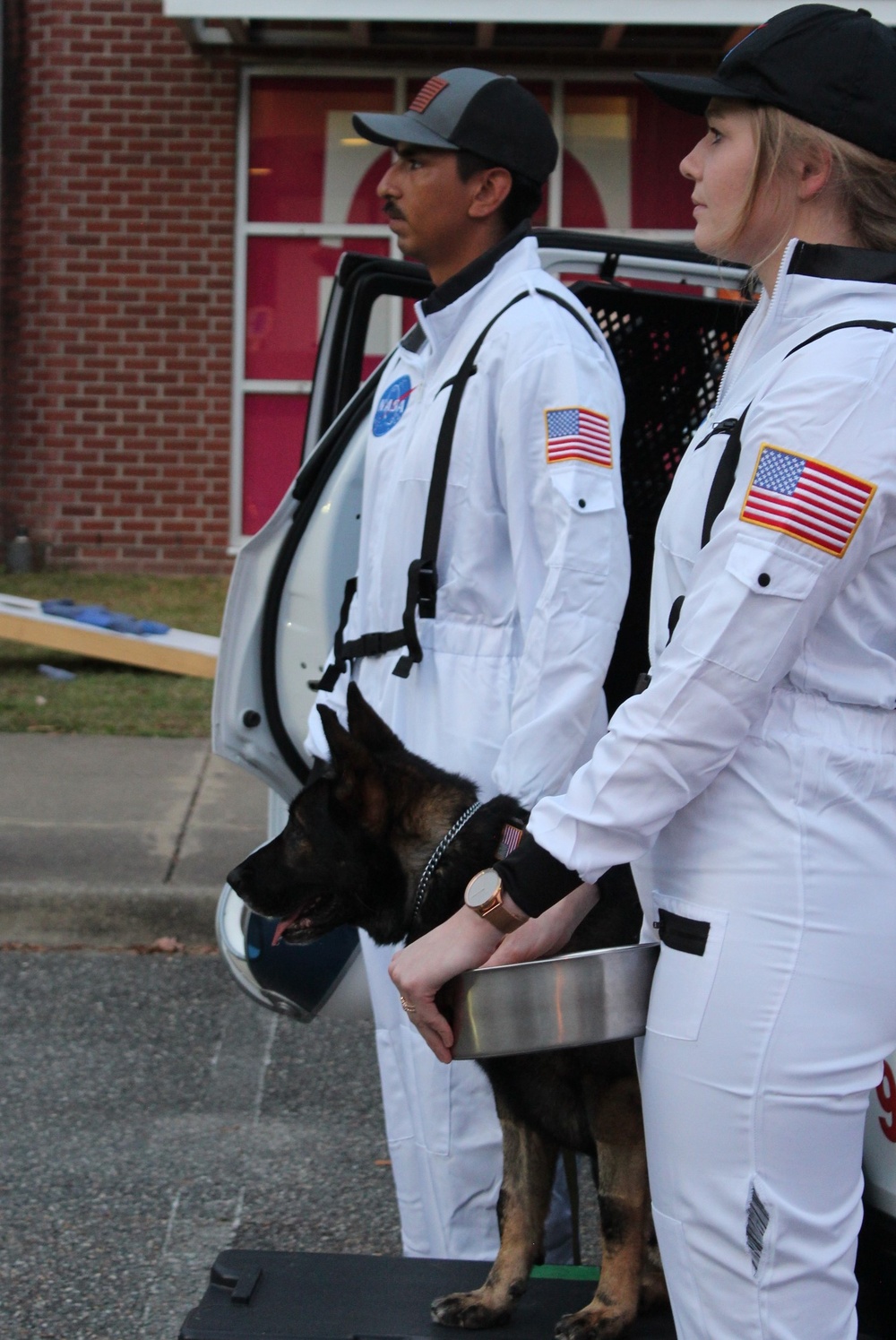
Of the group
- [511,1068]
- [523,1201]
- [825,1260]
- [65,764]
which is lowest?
[65,764]

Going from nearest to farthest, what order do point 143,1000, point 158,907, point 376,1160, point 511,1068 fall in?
point 511,1068
point 376,1160
point 143,1000
point 158,907

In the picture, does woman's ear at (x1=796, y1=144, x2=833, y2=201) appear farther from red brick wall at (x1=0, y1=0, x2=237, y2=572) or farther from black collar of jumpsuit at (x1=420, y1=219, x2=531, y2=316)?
red brick wall at (x1=0, y1=0, x2=237, y2=572)

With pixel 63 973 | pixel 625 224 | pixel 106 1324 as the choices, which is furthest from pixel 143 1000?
pixel 625 224

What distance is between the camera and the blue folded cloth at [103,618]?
8.84 metres

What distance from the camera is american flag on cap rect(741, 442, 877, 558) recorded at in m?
1.64

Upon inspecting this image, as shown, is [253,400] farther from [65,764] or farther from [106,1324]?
[106,1324]

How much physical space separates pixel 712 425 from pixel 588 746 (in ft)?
3.59

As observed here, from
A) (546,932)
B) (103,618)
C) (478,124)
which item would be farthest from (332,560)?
(103,618)

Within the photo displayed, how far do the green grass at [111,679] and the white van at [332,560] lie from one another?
15.2 ft

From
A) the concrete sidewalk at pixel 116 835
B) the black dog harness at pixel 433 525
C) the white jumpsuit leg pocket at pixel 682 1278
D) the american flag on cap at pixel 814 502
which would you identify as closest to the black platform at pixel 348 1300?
the white jumpsuit leg pocket at pixel 682 1278

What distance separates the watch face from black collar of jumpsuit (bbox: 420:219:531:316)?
161 centimetres

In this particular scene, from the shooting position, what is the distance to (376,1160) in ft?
14.0

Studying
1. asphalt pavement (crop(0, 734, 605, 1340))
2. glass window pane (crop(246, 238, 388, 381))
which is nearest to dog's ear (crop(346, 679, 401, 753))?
asphalt pavement (crop(0, 734, 605, 1340))

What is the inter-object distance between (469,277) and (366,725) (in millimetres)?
1014
